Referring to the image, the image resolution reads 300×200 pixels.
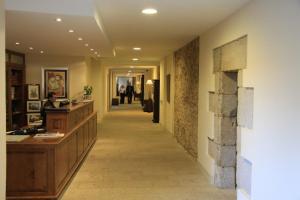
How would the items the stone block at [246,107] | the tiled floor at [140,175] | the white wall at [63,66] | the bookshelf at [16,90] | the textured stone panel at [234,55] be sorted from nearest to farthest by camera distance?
the stone block at [246,107] → the textured stone panel at [234,55] → the tiled floor at [140,175] → the bookshelf at [16,90] → the white wall at [63,66]

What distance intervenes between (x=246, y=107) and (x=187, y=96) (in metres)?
3.75

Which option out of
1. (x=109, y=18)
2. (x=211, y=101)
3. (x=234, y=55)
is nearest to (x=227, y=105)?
(x=211, y=101)

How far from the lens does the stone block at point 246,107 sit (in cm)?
353

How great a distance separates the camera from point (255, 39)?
343 centimetres

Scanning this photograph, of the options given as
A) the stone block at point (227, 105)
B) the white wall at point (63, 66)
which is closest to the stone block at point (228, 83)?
the stone block at point (227, 105)

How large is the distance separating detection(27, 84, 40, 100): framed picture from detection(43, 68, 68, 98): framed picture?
1.00ft

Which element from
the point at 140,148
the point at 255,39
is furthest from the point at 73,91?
the point at 255,39

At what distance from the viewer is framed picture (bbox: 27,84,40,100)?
894 cm

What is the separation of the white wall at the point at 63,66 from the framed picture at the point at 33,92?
0.29 meters

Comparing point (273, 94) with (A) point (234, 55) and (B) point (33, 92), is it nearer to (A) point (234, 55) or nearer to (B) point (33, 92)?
(A) point (234, 55)

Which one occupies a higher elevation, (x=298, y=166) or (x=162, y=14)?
(x=162, y=14)

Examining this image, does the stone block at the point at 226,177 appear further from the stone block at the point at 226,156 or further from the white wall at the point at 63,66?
the white wall at the point at 63,66

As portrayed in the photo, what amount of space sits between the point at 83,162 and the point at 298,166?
4662 mm

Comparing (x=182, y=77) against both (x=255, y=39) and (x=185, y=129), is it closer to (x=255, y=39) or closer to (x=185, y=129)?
(x=185, y=129)
